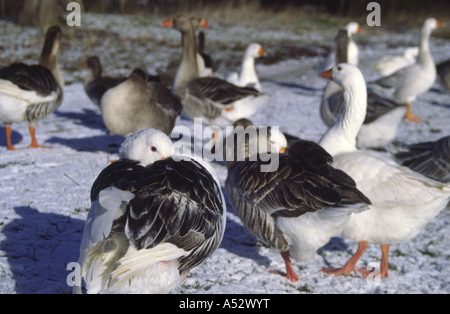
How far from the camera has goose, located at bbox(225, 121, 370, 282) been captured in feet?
12.7

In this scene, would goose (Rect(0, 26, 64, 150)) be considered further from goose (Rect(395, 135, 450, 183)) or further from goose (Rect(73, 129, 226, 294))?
goose (Rect(395, 135, 450, 183))

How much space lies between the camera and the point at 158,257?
2.99 m

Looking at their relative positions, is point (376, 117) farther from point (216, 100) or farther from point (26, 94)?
point (26, 94)

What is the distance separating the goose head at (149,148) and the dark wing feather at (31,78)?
377 centimetres

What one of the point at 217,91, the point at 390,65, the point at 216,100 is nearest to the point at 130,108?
the point at 216,100

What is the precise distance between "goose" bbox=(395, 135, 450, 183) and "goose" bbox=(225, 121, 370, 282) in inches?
80.4

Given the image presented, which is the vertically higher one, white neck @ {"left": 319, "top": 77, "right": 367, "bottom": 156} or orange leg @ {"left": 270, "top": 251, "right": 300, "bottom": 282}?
white neck @ {"left": 319, "top": 77, "right": 367, "bottom": 156}

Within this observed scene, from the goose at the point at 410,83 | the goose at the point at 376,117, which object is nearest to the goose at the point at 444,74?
the goose at the point at 410,83

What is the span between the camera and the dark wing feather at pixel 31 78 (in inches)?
271

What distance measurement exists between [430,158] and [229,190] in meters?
2.80

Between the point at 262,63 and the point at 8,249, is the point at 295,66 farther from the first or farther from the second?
the point at 8,249


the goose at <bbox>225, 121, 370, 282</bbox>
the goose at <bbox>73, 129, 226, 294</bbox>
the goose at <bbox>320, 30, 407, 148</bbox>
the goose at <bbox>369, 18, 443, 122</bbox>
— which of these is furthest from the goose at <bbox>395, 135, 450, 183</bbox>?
the goose at <bbox>369, 18, 443, 122</bbox>

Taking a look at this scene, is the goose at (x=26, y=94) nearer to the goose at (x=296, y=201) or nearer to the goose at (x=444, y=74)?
the goose at (x=296, y=201)

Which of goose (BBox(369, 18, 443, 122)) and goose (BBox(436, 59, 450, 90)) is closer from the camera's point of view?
goose (BBox(369, 18, 443, 122))
